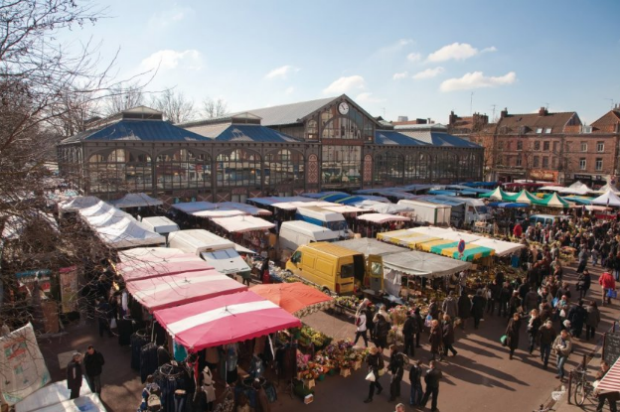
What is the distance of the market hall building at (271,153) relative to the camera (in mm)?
25531

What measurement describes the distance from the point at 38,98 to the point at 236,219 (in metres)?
14.2

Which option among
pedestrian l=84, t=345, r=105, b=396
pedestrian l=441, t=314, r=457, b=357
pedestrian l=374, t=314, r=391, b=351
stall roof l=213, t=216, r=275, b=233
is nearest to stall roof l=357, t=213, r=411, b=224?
stall roof l=213, t=216, r=275, b=233

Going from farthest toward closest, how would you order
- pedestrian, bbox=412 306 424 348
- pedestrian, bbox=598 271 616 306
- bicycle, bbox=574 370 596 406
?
pedestrian, bbox=598 271 616 306 < pedestrian, bbox=412 306 424 348 < bicycle, bbox=574 370 596 406

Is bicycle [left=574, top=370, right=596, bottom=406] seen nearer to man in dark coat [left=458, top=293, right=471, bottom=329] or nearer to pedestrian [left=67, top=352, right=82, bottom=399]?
man in dark coat [left=458, top=293, right=471, bottom=329]

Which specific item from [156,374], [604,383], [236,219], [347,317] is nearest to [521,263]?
[347,317]

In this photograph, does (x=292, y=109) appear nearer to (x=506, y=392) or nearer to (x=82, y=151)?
(x=82, y=151)

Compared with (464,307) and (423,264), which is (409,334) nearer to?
(464,307)

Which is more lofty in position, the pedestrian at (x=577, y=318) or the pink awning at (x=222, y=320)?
the pink awning at (x=222, y=320)

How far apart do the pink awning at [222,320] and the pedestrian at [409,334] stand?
10.7ft

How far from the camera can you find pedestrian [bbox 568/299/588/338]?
11.8 m

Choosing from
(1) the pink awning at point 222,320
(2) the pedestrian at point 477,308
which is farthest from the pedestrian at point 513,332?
(1) the pink awning at point 222,320

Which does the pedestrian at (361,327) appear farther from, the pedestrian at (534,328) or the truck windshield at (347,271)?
the pedestrian at (534,328)

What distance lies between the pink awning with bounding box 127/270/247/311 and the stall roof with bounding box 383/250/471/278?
523 centimetres

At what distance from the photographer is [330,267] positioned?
13211mm
